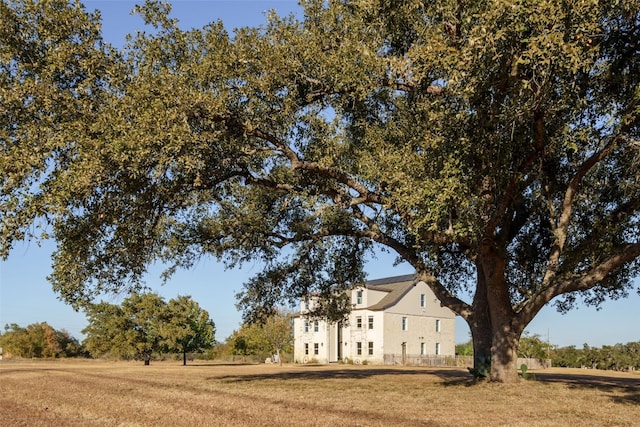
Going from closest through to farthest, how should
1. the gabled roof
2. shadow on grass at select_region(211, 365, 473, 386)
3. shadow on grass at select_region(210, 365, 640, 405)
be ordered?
shadow on grass at select_region(210, 365, 640, 405), shadow on grass at select_region(211, 365, 473, 386), the gabled roof

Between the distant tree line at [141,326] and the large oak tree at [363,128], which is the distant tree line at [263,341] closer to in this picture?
the distant tree line at [141,326]

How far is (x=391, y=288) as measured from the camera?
6731 cm

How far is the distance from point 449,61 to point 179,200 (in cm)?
961

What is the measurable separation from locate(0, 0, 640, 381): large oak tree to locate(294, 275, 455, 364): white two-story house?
41520mm

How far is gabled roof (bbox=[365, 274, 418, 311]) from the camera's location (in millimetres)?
62812

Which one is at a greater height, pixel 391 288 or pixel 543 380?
pixel 391 288

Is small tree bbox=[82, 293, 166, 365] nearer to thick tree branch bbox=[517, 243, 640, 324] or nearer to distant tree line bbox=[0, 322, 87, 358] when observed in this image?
distant tree line bbox=[0, 322, 87, 358]

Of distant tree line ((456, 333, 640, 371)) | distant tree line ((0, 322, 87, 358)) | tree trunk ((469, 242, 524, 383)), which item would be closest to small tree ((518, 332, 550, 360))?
distant tree line ((456, 333, 640, 371))

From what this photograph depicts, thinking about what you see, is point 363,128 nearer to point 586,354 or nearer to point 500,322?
point 500,322

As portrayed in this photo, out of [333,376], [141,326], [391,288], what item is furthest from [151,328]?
[333,376]

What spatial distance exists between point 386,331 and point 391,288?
6.73 meters

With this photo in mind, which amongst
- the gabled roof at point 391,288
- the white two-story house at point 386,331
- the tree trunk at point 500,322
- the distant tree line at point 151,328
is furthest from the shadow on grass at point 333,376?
the gabled roof at point 391,288

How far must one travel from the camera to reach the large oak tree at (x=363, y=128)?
527 inches

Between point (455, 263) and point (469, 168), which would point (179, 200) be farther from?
point (455, 263)
